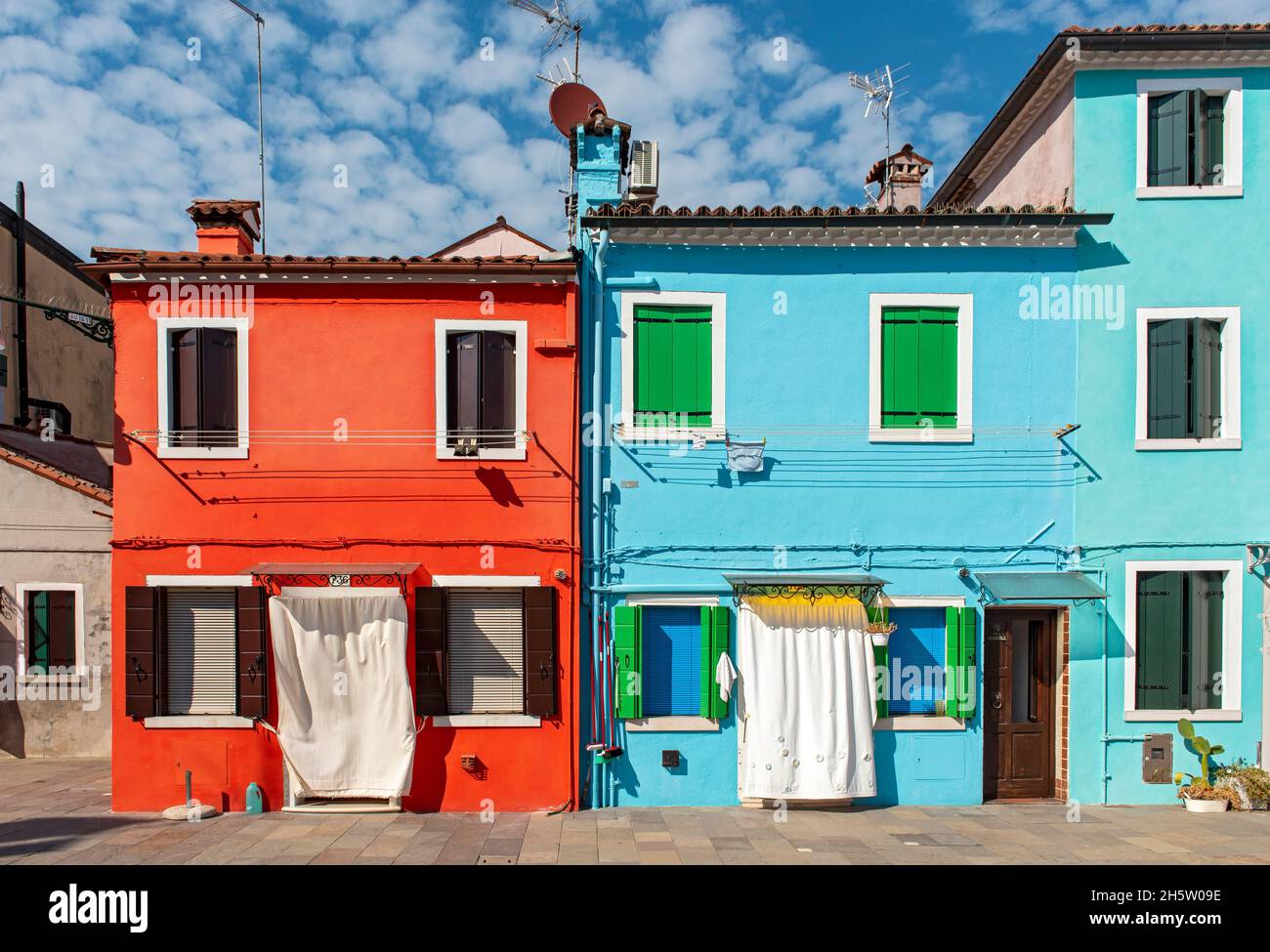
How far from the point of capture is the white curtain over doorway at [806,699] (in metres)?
9.06

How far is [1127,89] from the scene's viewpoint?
9.68 m

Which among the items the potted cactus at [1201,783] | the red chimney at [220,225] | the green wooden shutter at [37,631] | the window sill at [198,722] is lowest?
the potted cactus at [1201,783]

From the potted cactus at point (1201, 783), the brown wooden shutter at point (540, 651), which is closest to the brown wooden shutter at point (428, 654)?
the brown wooden shutter at point (540, 651)

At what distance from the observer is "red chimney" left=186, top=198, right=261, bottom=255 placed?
1041cm

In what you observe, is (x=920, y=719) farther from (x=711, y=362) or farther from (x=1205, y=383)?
(x=1205, y=383)

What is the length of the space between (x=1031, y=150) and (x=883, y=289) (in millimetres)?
3834

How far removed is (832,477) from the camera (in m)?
9.53

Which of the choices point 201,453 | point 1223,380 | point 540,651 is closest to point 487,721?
point 540,651

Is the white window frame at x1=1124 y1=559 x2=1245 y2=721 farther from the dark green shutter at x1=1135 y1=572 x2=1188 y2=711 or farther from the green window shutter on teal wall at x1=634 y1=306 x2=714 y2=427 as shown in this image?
the green window shutter on teal wall at x1=634 y1=306 x2=714 y2=427

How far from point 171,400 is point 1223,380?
539 inches

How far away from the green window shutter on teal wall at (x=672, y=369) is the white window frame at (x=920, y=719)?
3.41 m

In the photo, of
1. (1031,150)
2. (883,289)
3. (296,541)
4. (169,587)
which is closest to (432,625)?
(296,541)

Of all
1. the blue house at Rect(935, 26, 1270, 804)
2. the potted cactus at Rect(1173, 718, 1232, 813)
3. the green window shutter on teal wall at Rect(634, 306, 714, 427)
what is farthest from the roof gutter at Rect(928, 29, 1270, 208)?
the potted cactus at Rect(1173, 718, 1232, 813)

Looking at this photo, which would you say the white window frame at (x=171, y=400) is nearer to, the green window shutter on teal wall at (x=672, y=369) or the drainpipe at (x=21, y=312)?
the green window shutter on teal wall at (x=672, y=369)
